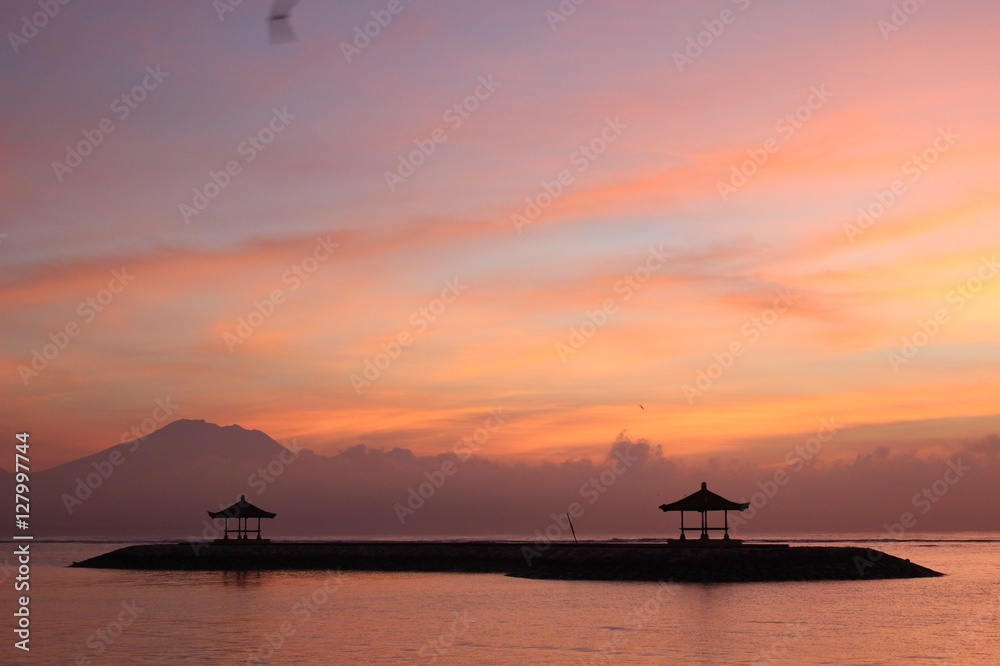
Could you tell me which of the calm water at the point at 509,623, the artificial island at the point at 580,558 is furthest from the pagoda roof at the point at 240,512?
the calm water at the point at 509,623

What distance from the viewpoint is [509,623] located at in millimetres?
39875

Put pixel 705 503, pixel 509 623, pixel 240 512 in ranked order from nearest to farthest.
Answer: pixel 509 623 → pixel 705 503 → pixel 240 512

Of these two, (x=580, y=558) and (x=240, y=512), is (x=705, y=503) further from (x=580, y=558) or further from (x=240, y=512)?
(x=240, y=512)

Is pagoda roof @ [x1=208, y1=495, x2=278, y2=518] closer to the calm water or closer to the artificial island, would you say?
the artificial island

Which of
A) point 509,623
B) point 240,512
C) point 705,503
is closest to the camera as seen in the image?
point 509,623

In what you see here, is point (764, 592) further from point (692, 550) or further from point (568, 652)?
point (568, 652)

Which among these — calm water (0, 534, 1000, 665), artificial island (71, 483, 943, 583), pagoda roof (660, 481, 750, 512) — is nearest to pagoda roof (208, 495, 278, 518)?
artificial island (71, 483, 943, 583)

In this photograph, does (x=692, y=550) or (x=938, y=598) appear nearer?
(x=938, y=598)

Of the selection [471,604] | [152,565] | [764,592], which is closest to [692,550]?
[764,592]

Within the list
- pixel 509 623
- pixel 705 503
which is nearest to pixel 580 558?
pixel 705 503

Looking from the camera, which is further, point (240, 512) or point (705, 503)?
point (240, 512)

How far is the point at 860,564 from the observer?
60.6m

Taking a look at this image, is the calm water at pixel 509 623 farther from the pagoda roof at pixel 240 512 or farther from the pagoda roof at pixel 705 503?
the pagoda roof at pixel 240 512

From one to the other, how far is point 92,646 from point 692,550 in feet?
109
